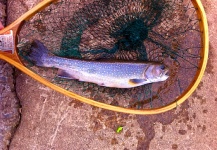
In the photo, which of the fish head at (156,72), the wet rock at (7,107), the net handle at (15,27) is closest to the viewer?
the net handle at (15,27)

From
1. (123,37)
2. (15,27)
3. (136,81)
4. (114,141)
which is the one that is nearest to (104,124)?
(114,141)

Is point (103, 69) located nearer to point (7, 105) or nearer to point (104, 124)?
point (104, 124)

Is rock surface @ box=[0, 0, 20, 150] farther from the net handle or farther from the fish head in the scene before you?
the fish head

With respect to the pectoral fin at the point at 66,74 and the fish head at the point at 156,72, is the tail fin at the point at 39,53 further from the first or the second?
the fish head at the point at 156,72

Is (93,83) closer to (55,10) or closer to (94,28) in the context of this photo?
(94,28)

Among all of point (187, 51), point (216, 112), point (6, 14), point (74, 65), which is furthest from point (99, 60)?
point (216, 112)

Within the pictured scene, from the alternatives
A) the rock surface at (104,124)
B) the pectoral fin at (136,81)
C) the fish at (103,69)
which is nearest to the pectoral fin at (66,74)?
the fish at (103,69)
